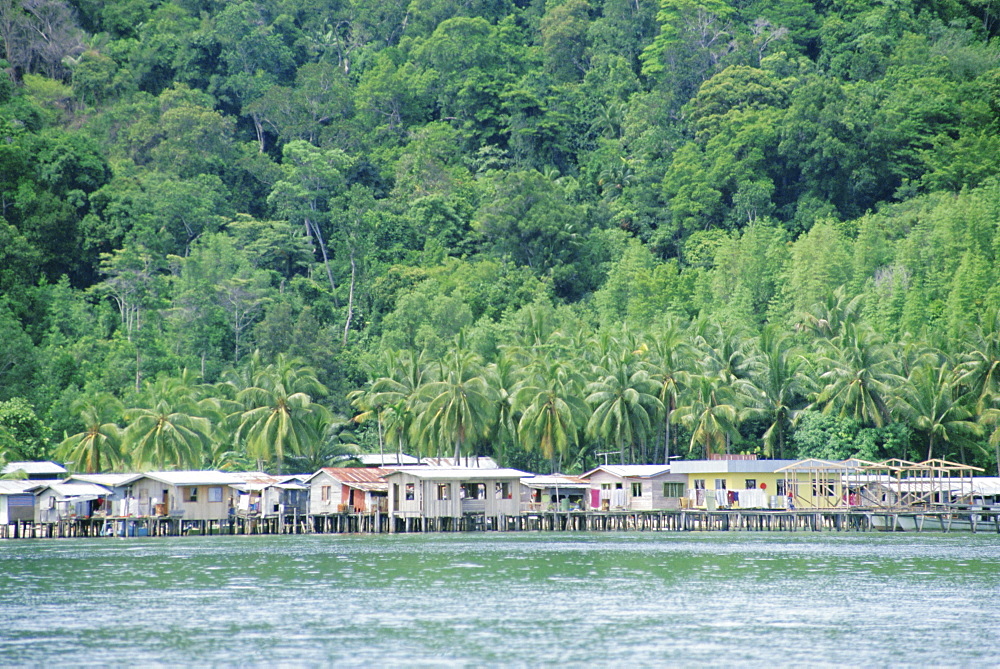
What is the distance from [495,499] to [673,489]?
9296 millimetres

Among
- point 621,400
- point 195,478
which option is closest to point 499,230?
point 621,400

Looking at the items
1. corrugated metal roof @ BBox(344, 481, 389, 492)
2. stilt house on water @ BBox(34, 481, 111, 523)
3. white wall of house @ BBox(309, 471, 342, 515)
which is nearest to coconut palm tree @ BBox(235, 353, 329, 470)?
white wall of house @ BBox(309, 471, 342, 515)

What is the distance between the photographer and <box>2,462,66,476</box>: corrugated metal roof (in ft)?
232

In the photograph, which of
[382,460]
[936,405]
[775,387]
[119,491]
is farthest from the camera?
[382,460]

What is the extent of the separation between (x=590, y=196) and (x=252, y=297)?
28.7m

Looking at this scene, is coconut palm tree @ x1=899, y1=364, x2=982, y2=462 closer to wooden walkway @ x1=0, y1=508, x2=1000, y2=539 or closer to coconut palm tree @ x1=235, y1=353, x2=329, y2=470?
wooden walkway @ x1=0, y1=508, x2=1000, y2=539

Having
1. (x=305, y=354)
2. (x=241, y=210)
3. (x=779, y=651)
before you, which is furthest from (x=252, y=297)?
(x=779, y=651)

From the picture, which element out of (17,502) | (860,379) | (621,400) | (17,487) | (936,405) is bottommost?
(17,502)

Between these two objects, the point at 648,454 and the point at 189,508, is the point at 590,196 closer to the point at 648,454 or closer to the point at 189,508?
the point at 648,454

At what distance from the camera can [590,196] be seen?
362 feet

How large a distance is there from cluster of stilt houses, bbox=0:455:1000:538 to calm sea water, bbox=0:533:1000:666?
6400 millimetres

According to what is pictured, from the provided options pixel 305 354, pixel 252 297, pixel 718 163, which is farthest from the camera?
pixel 718 163

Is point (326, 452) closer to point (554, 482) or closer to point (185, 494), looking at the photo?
point (185, 494)

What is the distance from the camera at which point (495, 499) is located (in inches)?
2810
